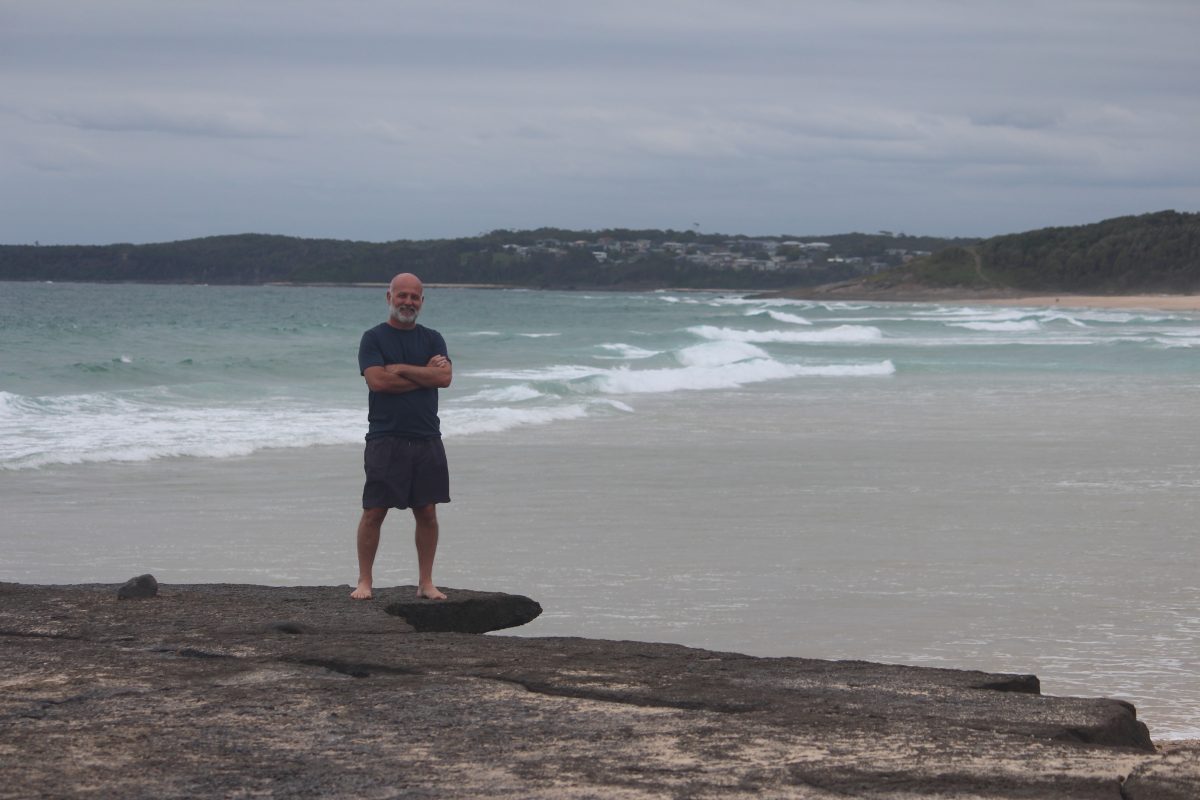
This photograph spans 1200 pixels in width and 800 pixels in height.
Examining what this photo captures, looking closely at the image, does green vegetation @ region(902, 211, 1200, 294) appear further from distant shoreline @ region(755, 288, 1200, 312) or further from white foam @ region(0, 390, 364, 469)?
white foam @ region(0, 390, 364, 469)

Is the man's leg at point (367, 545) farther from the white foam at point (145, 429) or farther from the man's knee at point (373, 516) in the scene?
the white foam at point (145, 429)

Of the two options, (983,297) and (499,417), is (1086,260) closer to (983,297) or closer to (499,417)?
(983,297)

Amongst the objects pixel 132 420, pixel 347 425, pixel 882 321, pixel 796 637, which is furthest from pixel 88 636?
pixel 882 321

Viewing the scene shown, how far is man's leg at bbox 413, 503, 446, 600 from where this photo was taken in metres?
6.44

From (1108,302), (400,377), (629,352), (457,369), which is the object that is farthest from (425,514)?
(1108,302)

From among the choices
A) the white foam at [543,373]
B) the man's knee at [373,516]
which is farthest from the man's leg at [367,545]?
the white foam at [543,373]

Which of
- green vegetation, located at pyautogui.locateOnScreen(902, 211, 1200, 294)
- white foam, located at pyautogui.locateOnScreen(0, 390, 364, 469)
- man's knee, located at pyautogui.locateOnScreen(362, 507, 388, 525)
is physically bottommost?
white foam, located at pyautogui.locateOnScreen(0, 390, 364, 469)

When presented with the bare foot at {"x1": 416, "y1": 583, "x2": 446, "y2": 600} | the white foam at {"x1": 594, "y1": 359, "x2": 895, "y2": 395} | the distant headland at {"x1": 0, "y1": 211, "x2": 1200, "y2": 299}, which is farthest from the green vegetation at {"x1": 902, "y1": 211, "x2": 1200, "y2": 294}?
the bare foot at {"x1": 416, "y1": 583, "x2": 446, "y2": 600}

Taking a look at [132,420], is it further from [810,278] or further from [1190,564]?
[810,278]

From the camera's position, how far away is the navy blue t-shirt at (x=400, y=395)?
6.45 m

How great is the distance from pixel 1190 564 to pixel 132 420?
44.6 ft

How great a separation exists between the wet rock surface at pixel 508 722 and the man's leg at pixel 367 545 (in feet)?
2.21

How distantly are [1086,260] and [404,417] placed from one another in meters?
128

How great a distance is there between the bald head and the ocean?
1.73 m
